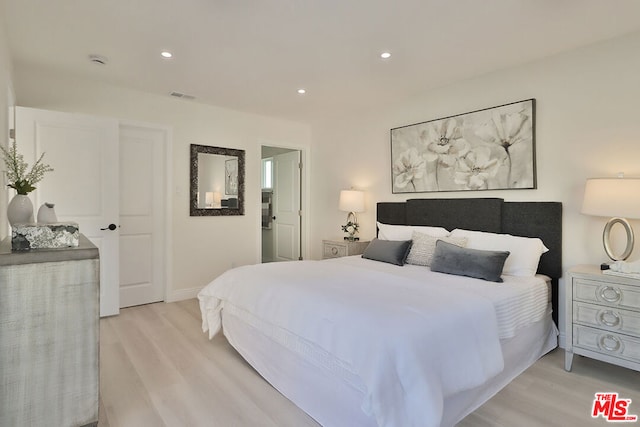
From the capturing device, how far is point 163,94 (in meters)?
3.98

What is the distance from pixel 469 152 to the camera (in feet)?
11.5

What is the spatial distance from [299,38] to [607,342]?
309 cm

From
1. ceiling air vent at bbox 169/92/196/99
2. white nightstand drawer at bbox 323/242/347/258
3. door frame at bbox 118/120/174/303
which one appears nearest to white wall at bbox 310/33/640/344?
white nightstand drawer at bbox 323/242/347/258

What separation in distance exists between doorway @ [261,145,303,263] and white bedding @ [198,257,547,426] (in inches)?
112

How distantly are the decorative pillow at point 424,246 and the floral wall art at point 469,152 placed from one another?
0.66 metres

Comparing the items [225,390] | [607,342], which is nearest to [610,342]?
[607,342]

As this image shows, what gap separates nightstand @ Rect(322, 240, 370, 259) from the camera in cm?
428

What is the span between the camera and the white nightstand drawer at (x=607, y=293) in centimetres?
225

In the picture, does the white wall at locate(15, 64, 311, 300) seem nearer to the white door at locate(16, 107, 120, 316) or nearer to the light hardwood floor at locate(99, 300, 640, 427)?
the white door at locate(16, 107, 120, 316)

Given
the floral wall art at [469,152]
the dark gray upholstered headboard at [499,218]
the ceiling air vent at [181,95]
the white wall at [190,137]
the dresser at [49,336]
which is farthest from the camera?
the ceiling air vent at [181,95]

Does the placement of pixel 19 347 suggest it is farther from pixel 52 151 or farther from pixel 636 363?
pixel 636 363

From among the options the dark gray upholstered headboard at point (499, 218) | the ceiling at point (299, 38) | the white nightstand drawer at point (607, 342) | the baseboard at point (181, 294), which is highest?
the ceiling at point (299, 38)

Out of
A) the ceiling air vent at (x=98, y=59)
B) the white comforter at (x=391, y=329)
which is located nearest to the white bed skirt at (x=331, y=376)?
the white comforter at (x=391, y=329)

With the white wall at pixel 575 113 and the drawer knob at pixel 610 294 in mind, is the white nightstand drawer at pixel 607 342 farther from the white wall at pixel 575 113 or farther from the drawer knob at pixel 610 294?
the white wall at pixel 575 113
